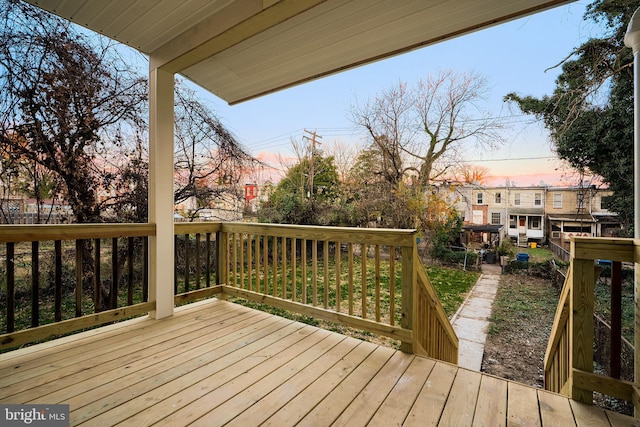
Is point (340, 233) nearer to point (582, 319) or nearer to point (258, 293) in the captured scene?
point (258, 293)

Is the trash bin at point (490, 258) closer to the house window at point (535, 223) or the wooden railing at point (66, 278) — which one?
the house window at point (535, 223)

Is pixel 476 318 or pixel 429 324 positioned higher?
pixel 429 324

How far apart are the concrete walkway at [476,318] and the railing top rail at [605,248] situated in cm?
369

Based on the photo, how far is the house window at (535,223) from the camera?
7285mm

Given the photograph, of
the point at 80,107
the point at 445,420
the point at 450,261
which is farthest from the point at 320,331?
the point at 450,261

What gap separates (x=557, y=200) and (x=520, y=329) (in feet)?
9.73

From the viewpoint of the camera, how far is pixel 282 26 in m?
2.21

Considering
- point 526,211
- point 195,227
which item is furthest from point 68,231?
point 526,211

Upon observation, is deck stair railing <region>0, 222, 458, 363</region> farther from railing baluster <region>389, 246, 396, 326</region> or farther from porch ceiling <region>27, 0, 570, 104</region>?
porch ceiling <region>27, 0, 570, 104</region>

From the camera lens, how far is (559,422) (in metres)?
1.39

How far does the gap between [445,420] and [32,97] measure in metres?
4.80

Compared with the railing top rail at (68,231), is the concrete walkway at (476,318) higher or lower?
lower

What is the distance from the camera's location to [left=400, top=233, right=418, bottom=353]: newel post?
2.09 m

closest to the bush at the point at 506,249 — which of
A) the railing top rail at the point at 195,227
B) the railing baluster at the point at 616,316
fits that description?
the railing baluster at the point at 616,316
